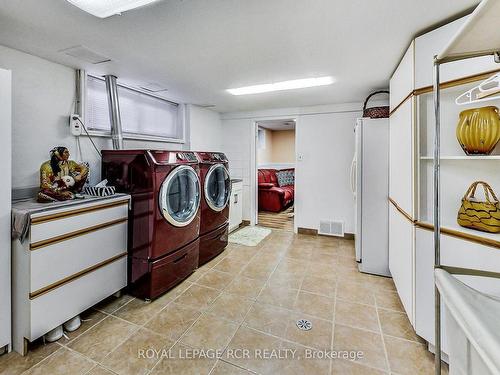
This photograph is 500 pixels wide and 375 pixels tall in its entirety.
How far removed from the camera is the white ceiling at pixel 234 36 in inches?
57.9

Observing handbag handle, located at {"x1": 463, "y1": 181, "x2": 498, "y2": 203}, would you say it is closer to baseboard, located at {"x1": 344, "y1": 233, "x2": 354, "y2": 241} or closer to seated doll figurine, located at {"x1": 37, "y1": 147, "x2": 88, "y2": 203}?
baseboard, located at {"x1": 344, "y1": 233, "x2": 354, "y2": 241}

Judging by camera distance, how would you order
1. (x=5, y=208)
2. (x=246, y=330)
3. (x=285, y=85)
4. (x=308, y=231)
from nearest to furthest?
(x=5, y=208), (x=246, y=330), (x=285, y=85), (x=308, y=231)

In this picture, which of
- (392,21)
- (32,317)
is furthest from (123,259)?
(392,21)

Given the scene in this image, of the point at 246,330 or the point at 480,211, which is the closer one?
the point at 480,211

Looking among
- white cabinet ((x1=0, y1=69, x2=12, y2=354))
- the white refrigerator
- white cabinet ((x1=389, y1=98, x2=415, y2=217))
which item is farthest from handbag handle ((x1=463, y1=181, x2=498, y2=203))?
white cabinet ((x1=0, y1=69, x2=12, y2=354))

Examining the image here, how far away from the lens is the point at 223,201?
10.9 ft

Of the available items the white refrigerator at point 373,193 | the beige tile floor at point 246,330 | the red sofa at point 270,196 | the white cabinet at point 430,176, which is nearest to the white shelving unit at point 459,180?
the white cabinet at point 430,176

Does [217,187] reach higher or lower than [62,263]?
higher

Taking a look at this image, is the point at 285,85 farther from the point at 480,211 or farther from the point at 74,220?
the point at 74,220

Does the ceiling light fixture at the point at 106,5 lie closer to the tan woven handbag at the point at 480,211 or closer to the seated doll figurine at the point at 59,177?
the seated doll figurine at the point at 59,177

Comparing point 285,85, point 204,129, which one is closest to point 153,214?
point 285,85

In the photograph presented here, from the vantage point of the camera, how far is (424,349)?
65.5 inches

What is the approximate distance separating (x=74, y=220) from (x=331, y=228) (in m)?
3.50

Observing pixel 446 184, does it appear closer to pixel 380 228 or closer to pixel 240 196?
pixel 380 228
